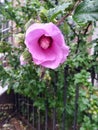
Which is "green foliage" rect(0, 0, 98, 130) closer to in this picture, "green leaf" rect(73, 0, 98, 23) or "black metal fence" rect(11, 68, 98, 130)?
"black metal fence" rect(11, 68, 98, 130)

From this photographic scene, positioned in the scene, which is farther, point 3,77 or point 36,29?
point 3,77

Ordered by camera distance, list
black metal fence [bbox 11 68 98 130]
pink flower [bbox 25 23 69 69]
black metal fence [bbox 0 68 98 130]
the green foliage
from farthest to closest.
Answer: black metal fence [bbox 0 68 98 130] → black metal fence [bbox 11 68 98 130] → the green foliage → pink flower [bbox 25 23 69 69]

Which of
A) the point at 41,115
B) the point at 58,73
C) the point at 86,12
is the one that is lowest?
the point at 41,115

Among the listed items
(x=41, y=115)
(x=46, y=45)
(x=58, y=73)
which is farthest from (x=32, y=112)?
(x=46, y=45)

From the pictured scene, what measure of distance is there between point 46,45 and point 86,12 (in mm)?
151

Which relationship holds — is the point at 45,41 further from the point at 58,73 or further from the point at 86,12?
the point at 58,73

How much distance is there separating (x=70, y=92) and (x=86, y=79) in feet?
1.77

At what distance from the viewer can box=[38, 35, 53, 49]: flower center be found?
84 centimetres

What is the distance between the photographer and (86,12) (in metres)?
0.85

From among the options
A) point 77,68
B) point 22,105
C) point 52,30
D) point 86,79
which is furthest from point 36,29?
point 22,105

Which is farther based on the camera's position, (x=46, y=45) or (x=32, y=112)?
(x=32, y=112)

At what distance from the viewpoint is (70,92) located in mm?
2314

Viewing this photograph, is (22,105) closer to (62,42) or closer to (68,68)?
(68,68)

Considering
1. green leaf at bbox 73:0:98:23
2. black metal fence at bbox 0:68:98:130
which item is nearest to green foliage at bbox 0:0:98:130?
black metal fence at bbox 0:68:98:130
